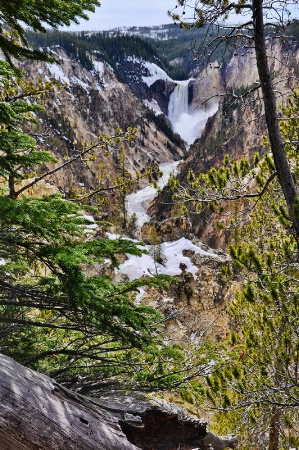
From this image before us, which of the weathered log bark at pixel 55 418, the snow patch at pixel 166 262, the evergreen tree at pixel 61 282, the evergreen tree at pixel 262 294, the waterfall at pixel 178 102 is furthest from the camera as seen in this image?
the waterfall at pixel 178 102

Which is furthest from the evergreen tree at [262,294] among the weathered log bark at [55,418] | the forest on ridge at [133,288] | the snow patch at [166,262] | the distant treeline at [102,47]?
the distant treeline at [102,47]

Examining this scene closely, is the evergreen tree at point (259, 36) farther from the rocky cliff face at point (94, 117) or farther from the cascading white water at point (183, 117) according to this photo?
the cascading white water at point (183, 117)

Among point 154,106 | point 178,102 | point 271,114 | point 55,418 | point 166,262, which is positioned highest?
point 178,102

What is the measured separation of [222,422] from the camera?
7438 millimetres

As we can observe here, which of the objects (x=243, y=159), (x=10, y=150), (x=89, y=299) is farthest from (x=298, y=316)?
(x=10, y=150)

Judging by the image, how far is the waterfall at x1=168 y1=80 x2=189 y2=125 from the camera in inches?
5032

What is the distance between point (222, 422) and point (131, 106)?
341 feet

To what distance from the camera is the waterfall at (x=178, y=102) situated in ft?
419

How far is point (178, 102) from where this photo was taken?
130875mm

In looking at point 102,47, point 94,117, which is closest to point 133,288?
point 94,117

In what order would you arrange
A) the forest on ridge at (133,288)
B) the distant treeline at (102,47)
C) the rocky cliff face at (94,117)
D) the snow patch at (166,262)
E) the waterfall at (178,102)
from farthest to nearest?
the waterfall at (178,102)
the distant treeline at (102,47)
the rocky cliff face at (94,117)
the snow patch at (166,262)
the forest on ridge at (133,288)

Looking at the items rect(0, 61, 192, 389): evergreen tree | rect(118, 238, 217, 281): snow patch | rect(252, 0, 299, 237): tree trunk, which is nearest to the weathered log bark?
rect(0, 61, 192, 389): evergreen tree

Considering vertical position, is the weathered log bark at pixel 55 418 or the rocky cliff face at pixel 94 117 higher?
the rocky cliff face at pixel 94 117

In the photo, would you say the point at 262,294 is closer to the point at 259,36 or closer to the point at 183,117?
the point at 259,36
